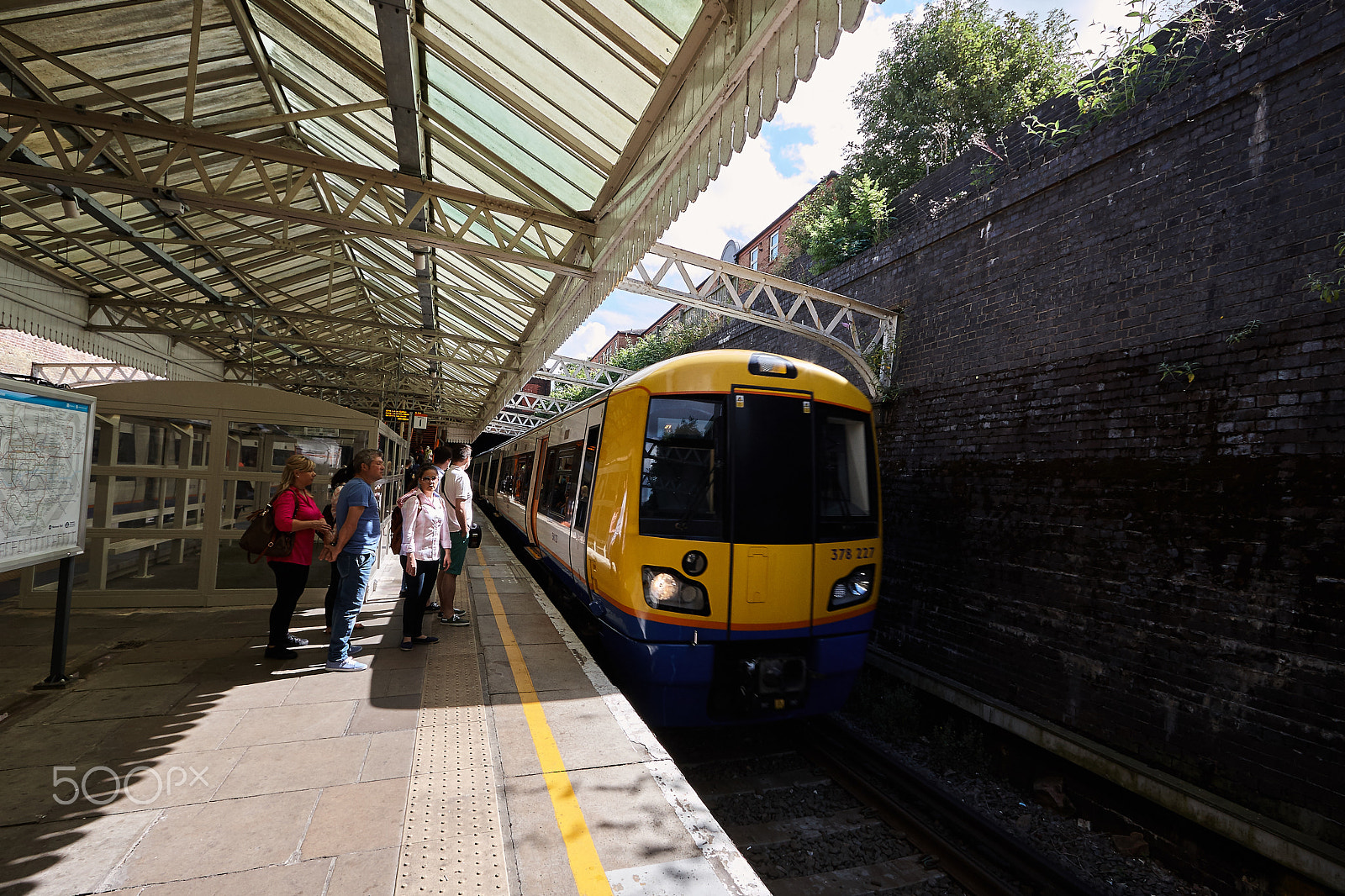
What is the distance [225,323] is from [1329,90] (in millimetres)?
16535

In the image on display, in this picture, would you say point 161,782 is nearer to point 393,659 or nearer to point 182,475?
point 393,659

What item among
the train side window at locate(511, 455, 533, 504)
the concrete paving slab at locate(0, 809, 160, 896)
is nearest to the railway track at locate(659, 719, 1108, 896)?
the concrete paving slab at locate(0, 809, 160, 896)

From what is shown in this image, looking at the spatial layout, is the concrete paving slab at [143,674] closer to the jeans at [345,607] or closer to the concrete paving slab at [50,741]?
the concrete paving slab at [50,741]

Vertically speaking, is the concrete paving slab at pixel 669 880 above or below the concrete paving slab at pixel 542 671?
below

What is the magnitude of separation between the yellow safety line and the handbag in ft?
6.04

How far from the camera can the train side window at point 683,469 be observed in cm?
403

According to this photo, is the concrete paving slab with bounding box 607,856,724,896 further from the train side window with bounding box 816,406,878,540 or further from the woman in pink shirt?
the woman in pink shirt

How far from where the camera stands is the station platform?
2104 mm

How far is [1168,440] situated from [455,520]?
607cm

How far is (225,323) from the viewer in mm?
12562

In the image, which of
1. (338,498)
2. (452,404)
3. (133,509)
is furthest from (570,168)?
(452,404)

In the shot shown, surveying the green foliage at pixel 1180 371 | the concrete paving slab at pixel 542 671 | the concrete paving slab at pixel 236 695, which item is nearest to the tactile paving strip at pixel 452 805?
the concrete paving slab at pixel 542 671

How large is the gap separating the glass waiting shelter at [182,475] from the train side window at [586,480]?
8.23 feet

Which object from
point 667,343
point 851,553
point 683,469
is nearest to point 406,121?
point 683,469
